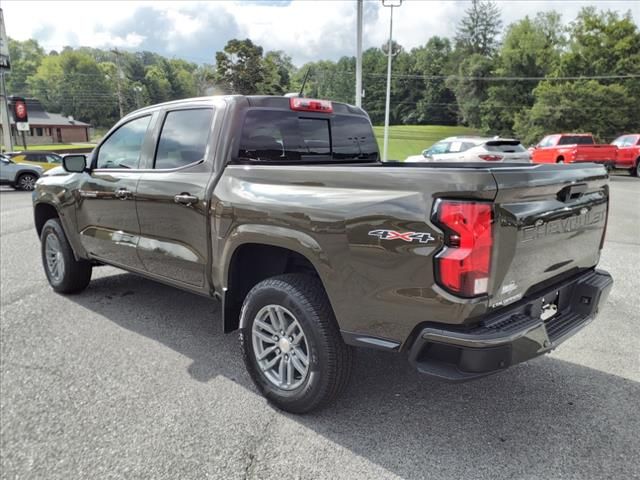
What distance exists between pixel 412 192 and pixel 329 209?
0.50m

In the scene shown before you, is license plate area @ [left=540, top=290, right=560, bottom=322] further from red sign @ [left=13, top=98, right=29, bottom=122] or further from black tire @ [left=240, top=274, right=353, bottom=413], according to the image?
red sign @ [left=13, top=98, right=29, bottom=122]

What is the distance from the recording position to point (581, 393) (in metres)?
3.23

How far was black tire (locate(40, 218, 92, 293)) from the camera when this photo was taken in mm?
5176

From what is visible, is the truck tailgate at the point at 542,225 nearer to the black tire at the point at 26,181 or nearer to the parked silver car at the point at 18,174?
the parked silver car at the point at 18,174

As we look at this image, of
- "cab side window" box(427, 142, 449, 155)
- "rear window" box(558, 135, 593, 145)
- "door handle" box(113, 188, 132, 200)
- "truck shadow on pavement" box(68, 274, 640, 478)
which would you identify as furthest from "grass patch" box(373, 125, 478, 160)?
"truck shadow on pavement" box(68, 274, 640, 478)

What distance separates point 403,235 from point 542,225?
76 cm

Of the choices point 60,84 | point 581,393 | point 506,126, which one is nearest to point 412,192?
point 581,393

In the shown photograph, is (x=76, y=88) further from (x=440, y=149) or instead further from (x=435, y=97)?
(x=440, y=149)

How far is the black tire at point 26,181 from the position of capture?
19250 millimetres

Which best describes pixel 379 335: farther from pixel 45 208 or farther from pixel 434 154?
pixel 434 154

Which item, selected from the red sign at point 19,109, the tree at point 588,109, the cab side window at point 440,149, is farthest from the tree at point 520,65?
the red sign at point 19,109

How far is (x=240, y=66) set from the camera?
5750cm

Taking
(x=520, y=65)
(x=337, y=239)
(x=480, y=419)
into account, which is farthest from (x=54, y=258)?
(x=520, y=65)

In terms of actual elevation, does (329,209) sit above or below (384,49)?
below
